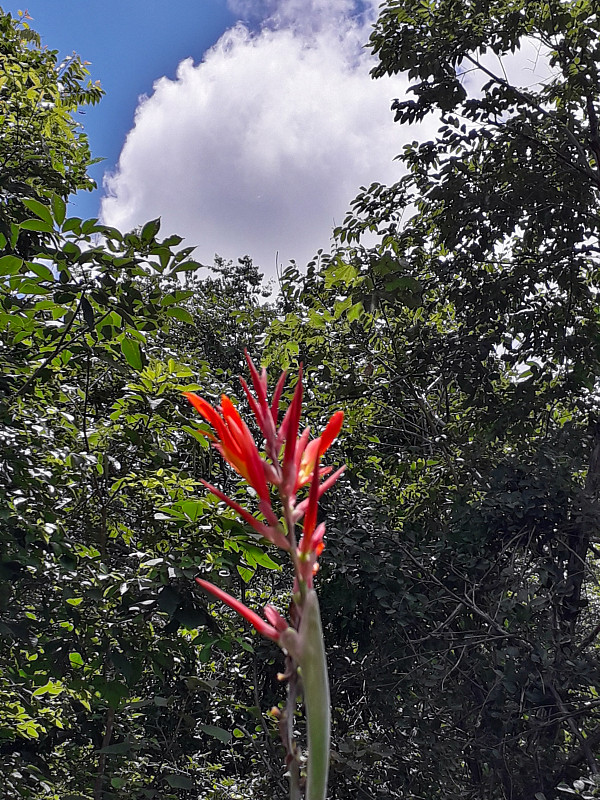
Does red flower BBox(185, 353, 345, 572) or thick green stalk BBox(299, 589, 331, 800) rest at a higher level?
red flower BBox(185, 353, 345, 572)

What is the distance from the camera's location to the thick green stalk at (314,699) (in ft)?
0.94

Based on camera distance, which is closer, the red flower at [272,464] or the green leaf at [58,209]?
the red flower at [272,464]

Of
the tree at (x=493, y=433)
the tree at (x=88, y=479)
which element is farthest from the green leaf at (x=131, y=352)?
the tree at (x=493, y=433)

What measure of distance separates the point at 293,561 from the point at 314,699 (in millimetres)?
64

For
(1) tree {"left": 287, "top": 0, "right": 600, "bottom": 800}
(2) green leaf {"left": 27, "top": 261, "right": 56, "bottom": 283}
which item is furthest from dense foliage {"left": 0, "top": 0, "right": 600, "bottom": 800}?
(2) green leaf {"left": 27, "top": 261, "right": 56, "bottom": 283}

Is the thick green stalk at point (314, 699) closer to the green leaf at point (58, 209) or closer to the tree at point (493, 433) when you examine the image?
the green leaf at point (58, 209)

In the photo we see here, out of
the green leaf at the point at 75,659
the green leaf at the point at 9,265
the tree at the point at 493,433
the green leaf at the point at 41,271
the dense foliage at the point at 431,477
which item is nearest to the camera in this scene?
the green leaf at the point at 9,265

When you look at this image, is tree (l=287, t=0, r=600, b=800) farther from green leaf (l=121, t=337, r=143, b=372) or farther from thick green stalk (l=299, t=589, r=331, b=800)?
thick green stalk (l=299, t=589, r=331, b=800)

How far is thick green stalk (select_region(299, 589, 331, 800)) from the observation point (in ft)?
0.94

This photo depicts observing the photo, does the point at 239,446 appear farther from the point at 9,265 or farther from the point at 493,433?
the point at 493,433

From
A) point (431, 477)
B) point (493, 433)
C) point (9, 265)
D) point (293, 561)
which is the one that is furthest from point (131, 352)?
point (431, 477)

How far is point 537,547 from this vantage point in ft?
10.6

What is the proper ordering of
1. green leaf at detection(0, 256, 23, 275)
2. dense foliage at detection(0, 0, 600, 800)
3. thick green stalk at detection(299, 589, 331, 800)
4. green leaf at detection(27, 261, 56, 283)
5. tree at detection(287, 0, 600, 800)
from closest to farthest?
1. thick green stalk at detection(299, 589, 331, 800)
2. green leaf at detection(0, 256, 23, 275)
3. green leaf at detection(27, 261, 56, 283)
4. dense foliage at detection(0, 0, 600, 800)
5. tree at detection(287, 0, 600, 800)

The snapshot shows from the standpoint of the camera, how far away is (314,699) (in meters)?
0.29
